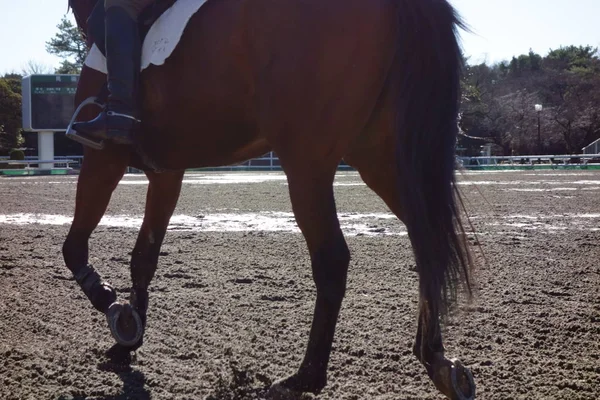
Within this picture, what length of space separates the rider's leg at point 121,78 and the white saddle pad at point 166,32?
65 mm

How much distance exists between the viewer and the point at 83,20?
4348mm

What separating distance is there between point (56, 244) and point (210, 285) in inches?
129

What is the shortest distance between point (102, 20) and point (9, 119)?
47200 mm

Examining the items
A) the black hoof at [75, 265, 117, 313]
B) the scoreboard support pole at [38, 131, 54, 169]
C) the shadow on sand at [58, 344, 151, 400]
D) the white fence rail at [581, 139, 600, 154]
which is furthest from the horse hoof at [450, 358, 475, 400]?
the white fence rail at [581, 139, 600, 154]

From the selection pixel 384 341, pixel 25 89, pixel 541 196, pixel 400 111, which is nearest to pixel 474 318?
pixel 384 341

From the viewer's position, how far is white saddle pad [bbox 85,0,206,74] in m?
3.42

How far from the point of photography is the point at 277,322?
4.54m

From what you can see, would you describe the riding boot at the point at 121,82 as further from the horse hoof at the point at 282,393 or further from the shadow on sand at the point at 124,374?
the horse hoof at the point at 282,393

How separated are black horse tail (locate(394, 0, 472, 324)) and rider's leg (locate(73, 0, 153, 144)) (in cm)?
137

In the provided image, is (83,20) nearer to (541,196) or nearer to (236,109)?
(236,109)

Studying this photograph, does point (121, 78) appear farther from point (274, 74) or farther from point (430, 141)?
point (430, 141)

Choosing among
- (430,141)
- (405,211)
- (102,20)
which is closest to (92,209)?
(102,20)

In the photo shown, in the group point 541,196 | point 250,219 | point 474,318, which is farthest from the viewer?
point 541,196

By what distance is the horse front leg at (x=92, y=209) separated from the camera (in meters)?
3.81
